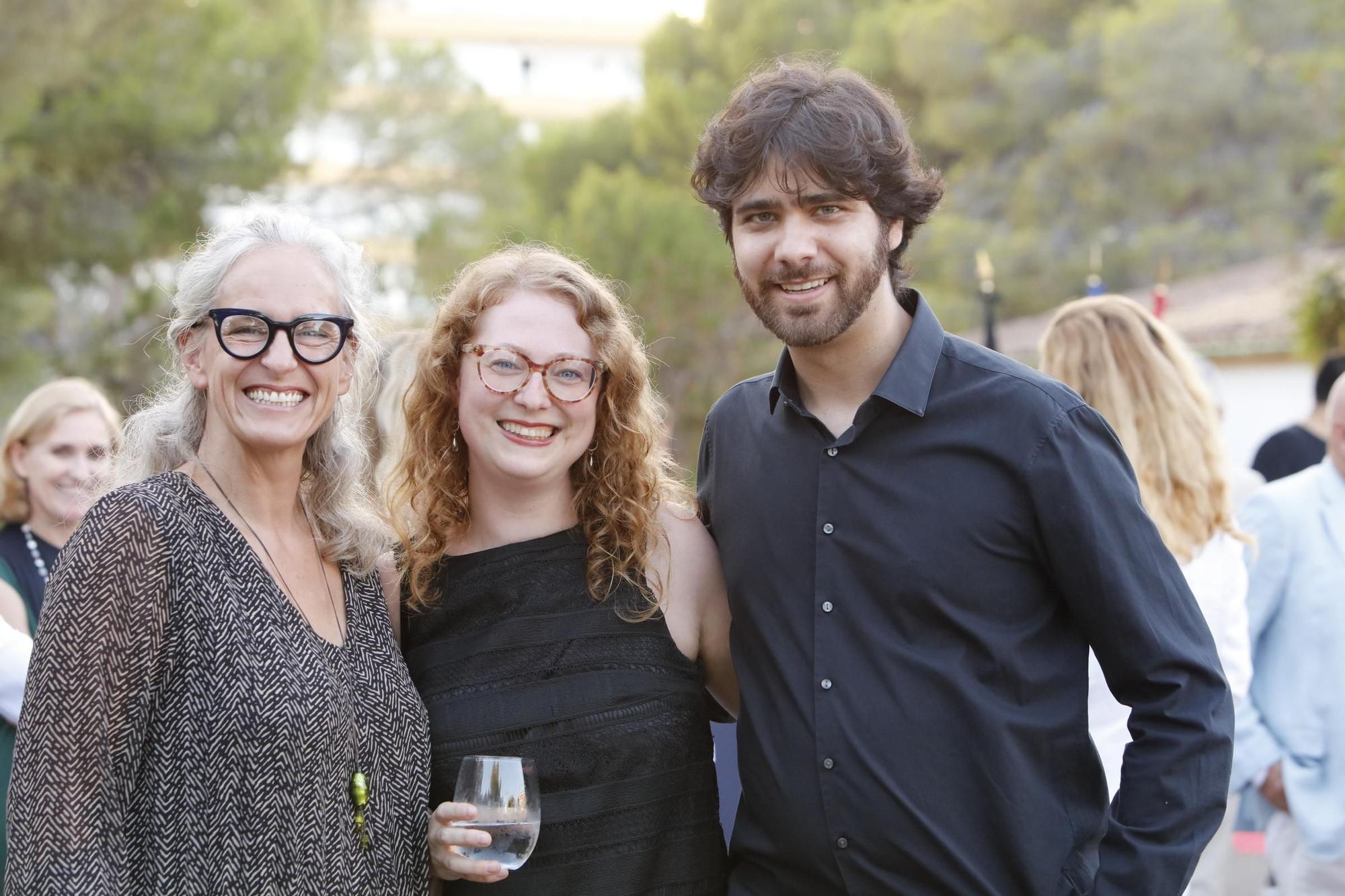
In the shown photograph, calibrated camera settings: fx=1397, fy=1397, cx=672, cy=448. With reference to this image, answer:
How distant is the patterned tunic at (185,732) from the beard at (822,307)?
1.07 meters

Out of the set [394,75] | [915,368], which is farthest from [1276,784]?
[394,75]

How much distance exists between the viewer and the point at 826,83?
280 cm

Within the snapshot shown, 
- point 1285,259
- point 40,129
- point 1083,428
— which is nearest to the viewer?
point 1083,428

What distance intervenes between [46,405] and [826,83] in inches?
143

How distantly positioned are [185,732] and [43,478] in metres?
3.02

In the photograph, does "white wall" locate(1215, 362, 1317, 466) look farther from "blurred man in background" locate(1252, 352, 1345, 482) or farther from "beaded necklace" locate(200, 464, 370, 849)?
"beaded necklace" locate(200, 464, 370, 849)

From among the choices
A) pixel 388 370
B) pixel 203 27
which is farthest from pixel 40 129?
pixel 388 370

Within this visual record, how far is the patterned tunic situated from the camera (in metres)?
2.25

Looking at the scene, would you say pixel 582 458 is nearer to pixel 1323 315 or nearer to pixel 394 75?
pixel 1323 315

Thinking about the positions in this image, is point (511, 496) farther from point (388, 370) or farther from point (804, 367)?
point (388, 370)

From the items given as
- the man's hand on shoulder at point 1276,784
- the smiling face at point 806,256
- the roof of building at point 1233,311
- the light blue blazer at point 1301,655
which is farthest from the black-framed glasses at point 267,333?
the roof of building at point 1233,311

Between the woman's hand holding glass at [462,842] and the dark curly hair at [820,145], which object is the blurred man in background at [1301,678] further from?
the woman's hand holding glass at [462,842]

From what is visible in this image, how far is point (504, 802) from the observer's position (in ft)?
8.16

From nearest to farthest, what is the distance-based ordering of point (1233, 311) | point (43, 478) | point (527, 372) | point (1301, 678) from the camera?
1. point (527, 372)
2. point (1301, 678)
3. point (43, 478)
4. point (1233, 311)
